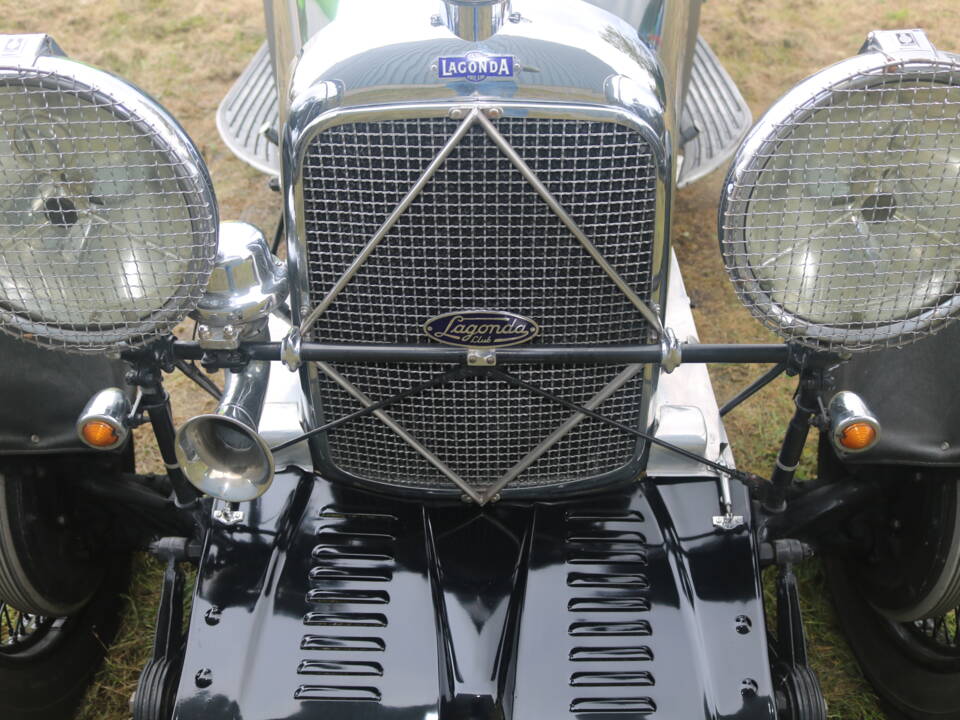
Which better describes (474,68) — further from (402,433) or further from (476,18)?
(402,433)

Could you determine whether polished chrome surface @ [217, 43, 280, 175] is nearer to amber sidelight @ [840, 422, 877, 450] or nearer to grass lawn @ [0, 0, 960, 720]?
grass lawn @ [0, 0, 960, 720]

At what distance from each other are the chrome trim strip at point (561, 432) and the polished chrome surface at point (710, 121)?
1.58 metres

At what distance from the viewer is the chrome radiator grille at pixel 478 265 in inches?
68.5

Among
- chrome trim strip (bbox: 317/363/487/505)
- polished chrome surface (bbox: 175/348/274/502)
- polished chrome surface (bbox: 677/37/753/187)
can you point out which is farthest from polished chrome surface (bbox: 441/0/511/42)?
polished chrome surface (bbox: 677/37/753/187)

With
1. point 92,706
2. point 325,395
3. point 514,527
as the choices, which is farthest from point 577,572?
point 92,706

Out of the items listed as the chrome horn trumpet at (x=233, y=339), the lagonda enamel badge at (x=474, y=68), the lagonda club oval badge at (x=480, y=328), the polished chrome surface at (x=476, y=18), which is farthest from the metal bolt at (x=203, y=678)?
the polished chrome surface at (x=476, y=18)

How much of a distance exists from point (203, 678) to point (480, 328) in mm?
859

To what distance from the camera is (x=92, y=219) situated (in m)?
1.74

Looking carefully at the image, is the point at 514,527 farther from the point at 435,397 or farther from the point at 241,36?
the point at 241,36

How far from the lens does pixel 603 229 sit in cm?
183

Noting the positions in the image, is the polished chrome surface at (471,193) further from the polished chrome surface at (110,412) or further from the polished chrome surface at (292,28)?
the polished chrome surface at (110,412)

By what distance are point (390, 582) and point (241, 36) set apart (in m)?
4.47

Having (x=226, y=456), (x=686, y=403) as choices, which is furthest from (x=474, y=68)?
(x=686, y=403)

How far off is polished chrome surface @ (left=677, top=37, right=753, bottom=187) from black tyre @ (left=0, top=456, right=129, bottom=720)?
2.25 m
